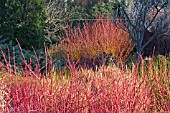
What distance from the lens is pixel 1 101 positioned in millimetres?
3926

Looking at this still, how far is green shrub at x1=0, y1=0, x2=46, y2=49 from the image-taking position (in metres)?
8.63

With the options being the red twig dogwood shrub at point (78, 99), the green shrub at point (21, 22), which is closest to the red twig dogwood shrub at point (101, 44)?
the green shrub at point (21, 22)

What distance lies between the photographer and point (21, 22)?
8.72 meters

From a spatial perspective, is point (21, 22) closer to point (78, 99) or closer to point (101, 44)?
point (101, 44)

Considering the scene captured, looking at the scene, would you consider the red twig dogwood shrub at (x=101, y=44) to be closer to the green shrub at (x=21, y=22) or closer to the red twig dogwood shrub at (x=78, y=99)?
the green shrub at (x=21, y=22)

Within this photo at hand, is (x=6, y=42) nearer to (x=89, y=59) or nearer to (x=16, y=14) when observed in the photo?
(x=16, y=14)

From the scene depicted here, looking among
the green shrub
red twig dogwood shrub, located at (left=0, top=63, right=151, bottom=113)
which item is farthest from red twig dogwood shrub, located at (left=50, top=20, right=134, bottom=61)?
red twig dogwood shrub, located at (left=0, top=63, right=151, bottom=113)

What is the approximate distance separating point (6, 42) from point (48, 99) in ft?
16.8

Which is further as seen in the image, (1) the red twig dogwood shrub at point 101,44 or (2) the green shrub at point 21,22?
(1) the red twig dogwood shrub at point 101,44

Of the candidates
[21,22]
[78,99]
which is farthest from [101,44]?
[78,99]

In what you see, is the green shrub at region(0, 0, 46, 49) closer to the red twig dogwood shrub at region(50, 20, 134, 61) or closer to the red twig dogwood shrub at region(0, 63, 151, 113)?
the red twig dogwood shrub at region(50, 20, 134, 61)

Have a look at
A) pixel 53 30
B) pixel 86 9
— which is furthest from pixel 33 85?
pixel 86 9

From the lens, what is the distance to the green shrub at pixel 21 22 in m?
8.63

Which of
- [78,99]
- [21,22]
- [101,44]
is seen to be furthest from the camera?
[101,44]
